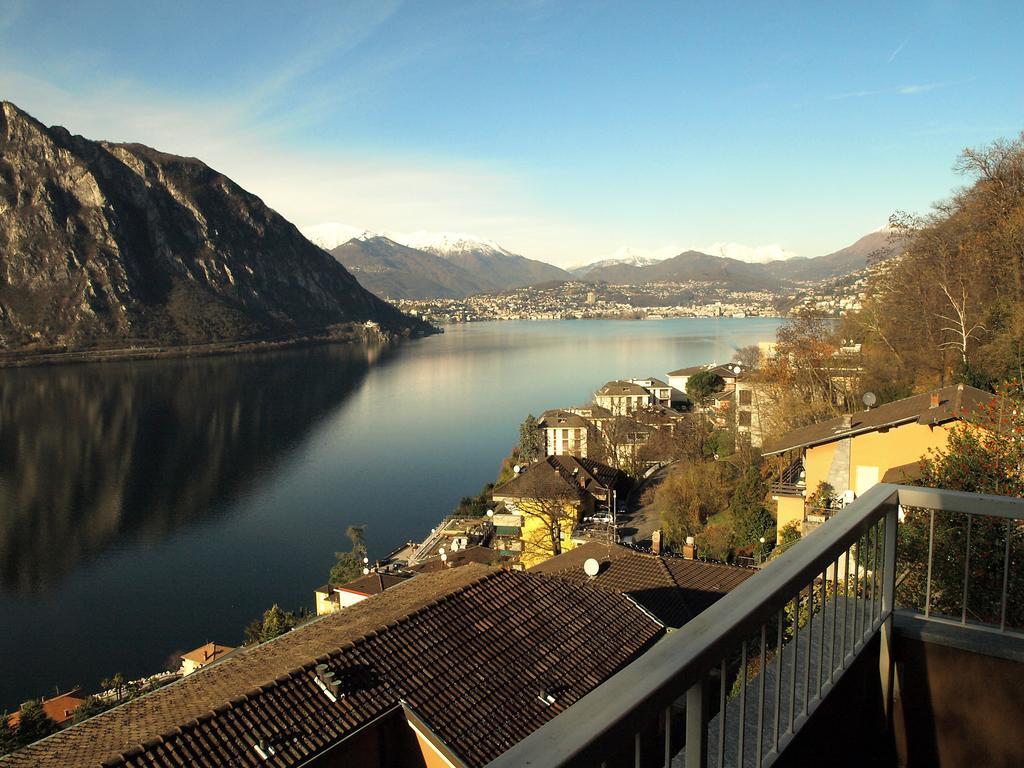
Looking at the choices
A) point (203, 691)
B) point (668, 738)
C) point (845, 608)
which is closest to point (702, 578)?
point (203, 691)

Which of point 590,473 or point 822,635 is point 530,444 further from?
point 822,635

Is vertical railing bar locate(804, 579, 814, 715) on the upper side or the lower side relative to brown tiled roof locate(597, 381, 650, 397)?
upper

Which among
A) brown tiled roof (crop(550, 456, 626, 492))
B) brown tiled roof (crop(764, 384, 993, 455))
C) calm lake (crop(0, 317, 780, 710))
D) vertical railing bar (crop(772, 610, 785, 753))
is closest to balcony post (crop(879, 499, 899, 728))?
vertical railing bar (crop(772, 610, 785, 753))

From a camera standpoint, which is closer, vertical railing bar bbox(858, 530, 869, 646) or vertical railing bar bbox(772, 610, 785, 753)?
Answer: vertical railing bar bbox(772, 610, 785, 753)

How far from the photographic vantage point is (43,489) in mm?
26156

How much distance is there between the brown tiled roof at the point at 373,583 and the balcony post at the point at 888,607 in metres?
11.2

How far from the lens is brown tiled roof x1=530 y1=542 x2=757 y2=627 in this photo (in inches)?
307

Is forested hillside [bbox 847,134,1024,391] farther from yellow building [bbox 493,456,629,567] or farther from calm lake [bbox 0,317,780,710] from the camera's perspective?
calm lake [bbox 0,317,780,710]

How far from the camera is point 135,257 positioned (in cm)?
8512

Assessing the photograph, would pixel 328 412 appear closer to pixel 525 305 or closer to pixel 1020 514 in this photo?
pixel 1020 514

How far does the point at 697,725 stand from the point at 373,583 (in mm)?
12571

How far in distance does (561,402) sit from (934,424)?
1239 inches

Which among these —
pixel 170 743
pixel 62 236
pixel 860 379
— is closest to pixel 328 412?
pixel 860 379

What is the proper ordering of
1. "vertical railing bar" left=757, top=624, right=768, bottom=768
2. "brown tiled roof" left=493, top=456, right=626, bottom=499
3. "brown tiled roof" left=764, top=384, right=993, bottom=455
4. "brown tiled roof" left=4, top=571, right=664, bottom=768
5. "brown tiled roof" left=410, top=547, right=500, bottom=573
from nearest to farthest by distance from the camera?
"vertical railing bar" left=757, top=624, right=768, bottom=768 → "brown tiled roof" left=4, top=571, right=664, bottom=768 → "brown tiled roof" left=764, top=384, right=993, bottom=455 → "brown tiled roof" left=410, top=547, right=500, bottom=573 → "brown tiled roof" left=493, top=456, right=626, bottom=499
